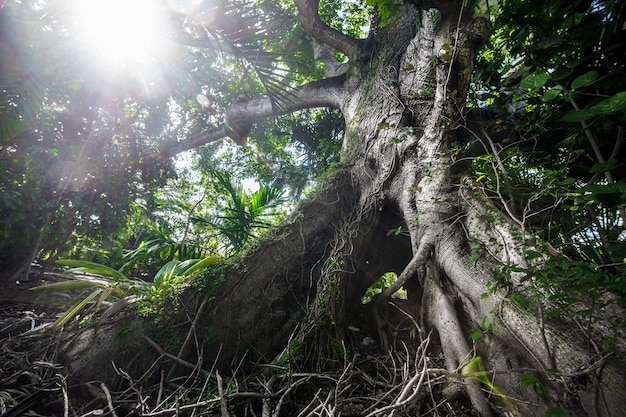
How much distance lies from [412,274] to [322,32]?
3.51 m

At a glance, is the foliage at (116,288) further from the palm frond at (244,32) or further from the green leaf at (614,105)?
the green leaf at (614,105)

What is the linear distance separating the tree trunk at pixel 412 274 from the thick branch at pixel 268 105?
0.97 meters

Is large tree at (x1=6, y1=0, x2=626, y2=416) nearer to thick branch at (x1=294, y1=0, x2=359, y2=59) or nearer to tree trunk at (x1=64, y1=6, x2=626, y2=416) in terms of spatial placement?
tree trunk at (x1=64, y1=6, x2=626, y2=416)

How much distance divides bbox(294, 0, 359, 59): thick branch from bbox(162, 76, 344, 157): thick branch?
15.4 inches

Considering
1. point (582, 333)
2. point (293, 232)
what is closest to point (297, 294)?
point (293, 232)

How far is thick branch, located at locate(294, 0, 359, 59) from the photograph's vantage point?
376 centimetres

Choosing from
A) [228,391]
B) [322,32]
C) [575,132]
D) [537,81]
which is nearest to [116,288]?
[228,391]

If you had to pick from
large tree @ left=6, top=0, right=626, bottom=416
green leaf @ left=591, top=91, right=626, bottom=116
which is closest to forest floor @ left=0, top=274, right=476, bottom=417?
large tree @ left=6, top=0, right=626, bottom=416

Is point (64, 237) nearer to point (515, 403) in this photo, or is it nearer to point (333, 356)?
point (333, 356)

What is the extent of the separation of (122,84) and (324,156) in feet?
9.82

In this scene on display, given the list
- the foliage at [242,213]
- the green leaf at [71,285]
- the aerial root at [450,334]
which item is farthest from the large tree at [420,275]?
the foliage at [242,213]

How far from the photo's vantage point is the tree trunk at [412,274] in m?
1.25

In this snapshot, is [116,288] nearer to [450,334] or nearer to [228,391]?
[228,391]

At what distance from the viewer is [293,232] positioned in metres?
2.43
